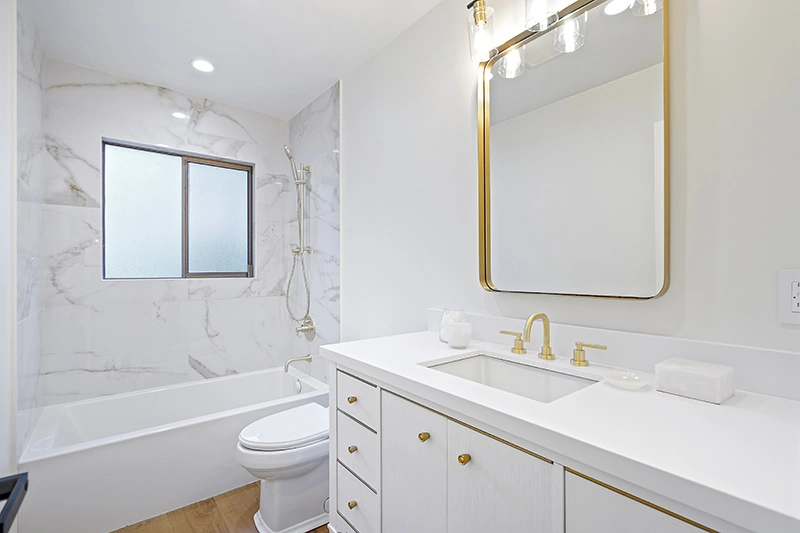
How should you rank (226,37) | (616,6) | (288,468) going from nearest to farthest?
1. (616,6)
2. (288,468)
3. (226,37)

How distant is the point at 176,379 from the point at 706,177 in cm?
313

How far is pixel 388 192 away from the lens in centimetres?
217

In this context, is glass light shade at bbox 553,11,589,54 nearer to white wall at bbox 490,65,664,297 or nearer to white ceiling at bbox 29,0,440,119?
white wall at bbox 490,65,664,297

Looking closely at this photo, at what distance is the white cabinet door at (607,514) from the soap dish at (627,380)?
0.37 meters

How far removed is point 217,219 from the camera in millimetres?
3061

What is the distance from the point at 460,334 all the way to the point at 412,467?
508 mm

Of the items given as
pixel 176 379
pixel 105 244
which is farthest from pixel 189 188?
pixel 176 379

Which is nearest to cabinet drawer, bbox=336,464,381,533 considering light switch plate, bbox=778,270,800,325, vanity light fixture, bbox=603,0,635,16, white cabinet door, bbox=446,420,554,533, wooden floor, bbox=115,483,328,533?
white cabinet door, bbox=446,420,554,533

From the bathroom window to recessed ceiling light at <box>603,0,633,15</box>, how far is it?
2701 mm

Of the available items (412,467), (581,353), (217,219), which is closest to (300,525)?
(412,467)

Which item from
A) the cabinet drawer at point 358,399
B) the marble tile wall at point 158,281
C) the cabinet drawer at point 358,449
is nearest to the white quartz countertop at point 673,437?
the cabinet drawer at point 358,399

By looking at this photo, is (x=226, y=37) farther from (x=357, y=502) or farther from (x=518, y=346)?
(x=357, y=502)

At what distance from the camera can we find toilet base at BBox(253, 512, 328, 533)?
6.07 ft

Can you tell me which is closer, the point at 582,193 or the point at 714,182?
the point at 714,182
